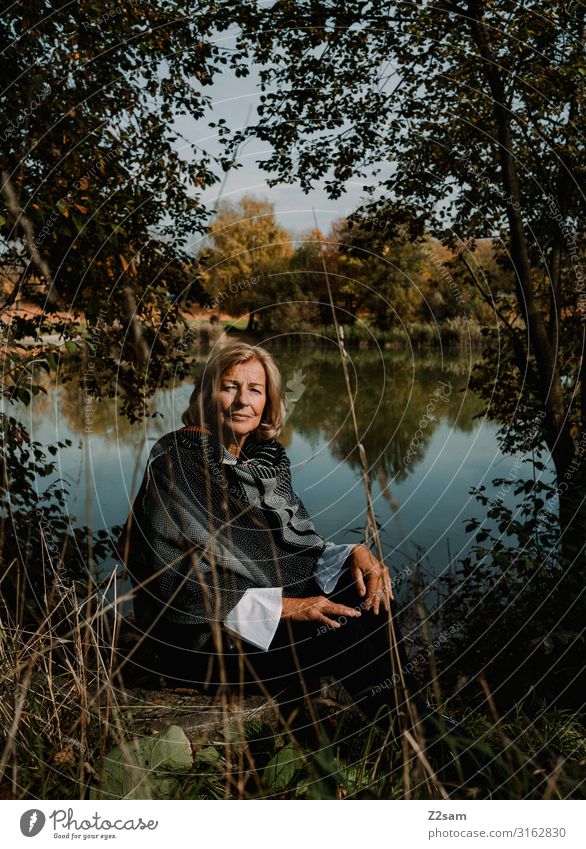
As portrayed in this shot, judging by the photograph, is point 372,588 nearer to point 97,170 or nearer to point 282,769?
point 282,769

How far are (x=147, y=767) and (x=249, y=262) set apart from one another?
90.5 inches

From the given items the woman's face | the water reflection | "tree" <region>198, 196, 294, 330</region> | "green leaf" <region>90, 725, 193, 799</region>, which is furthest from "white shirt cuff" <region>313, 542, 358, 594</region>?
"tree" <region>198, 196, 294, 330</region>

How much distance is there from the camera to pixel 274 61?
11.4ft

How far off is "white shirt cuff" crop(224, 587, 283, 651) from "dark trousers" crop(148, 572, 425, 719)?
6cm

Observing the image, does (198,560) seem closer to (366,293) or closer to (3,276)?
(3,276)

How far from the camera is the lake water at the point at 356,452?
4031mm

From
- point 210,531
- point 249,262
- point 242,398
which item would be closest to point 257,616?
point 210,531

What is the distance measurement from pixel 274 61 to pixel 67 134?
46.2 inches

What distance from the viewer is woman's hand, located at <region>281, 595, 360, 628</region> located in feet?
7.55

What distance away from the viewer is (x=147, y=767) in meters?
2.05

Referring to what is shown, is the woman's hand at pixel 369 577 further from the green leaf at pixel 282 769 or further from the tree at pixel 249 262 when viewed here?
the tree at pixel 249 262

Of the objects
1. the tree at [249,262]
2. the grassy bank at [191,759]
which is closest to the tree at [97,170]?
the tree at [249,262]

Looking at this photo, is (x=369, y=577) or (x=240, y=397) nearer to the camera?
(x=369, y=577)

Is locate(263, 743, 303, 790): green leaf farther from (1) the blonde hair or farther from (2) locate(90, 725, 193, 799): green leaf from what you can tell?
(1) the blonde hair
